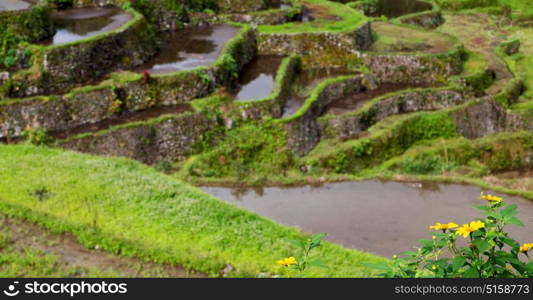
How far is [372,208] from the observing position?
1420cm

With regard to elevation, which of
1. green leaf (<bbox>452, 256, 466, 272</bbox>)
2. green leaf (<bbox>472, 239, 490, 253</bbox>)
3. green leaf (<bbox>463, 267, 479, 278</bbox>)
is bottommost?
green leaf (<bbox>463, 267, 479, 278</bbox>)

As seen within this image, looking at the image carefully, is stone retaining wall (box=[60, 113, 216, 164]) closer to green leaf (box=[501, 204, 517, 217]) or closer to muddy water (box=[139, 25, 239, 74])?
muddy water (box=[139, 25, 239, 74])

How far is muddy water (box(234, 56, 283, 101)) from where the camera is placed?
21.3 m

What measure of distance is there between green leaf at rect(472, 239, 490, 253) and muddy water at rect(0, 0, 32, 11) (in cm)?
2020

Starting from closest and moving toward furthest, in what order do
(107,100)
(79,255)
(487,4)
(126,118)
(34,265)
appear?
(34,265) < (79,255) < (107,100) < (126,118) < (487,4)

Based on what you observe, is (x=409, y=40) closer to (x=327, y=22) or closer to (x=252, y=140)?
(x=327, y=22)

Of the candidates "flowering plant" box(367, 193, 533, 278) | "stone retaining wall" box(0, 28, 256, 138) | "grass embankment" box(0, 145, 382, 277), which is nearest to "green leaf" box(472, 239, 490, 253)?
"flowering plant" box(367, 193, 533, 278)

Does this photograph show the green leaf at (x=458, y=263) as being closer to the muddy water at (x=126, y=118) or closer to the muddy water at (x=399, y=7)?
the muddy water at (x=126, y=118)

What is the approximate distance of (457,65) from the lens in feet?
83.7

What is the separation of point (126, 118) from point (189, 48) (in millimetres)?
5298

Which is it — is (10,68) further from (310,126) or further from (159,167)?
(310,126)

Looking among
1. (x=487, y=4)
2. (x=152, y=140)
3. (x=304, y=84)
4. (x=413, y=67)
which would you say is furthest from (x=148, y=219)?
(x=487, y=4)

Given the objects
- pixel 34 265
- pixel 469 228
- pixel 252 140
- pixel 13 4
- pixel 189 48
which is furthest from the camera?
pixel 189 48

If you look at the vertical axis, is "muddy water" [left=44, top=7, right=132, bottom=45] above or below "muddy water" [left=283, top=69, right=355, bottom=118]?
above
